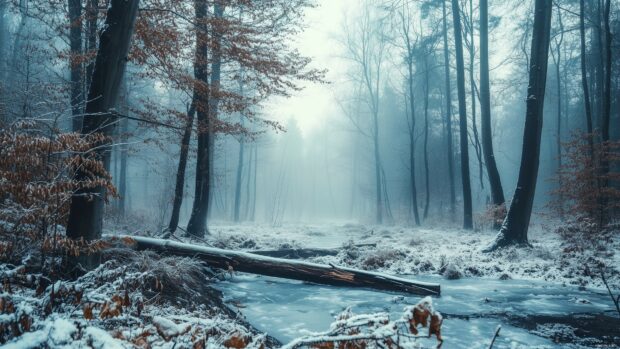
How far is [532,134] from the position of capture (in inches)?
411

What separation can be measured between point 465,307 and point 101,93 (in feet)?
19.6

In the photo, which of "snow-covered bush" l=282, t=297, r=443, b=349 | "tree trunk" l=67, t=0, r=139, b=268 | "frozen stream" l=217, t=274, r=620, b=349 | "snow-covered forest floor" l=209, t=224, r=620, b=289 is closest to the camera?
"snow-covered bush" l=282, t=297, r=443, b=349

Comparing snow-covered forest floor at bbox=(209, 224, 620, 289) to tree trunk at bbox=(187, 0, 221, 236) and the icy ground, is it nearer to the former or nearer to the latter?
the icy ground

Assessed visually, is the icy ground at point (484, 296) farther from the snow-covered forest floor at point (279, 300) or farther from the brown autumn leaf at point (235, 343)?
the brown autumn leaf at point (235, 343)

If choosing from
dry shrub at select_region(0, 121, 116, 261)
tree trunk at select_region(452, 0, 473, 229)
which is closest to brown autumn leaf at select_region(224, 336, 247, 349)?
dry shrub at select_region(0, 121, 116, 261)

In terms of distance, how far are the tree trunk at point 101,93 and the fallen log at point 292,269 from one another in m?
1.78

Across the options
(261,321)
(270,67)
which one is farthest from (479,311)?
(270,67)

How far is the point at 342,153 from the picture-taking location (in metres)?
44.4

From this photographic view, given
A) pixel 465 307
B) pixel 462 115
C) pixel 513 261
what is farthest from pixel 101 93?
pixel 462 115

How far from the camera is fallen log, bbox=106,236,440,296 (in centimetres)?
656

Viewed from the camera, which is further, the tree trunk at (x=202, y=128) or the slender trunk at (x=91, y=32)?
the tree trunk at (x=202, y=128)

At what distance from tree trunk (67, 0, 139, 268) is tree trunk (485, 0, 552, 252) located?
9249 mm

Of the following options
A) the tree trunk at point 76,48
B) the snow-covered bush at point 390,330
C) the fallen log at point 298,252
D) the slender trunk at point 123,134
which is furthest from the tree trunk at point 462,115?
the snow-covered bush at point 390,330

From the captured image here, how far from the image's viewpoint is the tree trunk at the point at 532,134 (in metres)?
10.3
